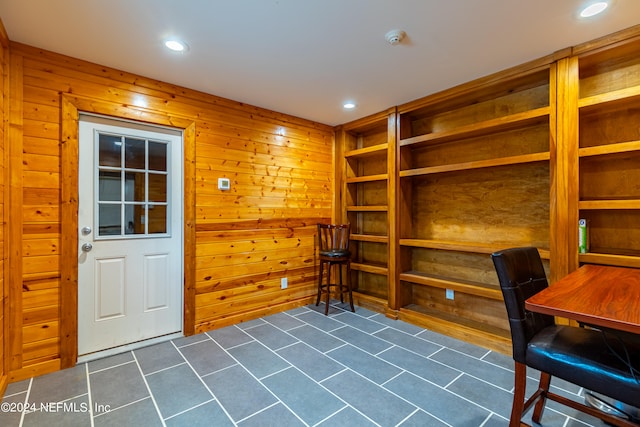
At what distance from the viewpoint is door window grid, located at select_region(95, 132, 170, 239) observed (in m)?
2.50

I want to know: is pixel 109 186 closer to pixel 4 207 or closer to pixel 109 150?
pixel 109 150

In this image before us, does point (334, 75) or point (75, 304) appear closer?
point (75, 304)

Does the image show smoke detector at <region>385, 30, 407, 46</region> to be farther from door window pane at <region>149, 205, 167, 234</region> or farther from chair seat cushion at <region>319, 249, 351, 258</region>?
door window pane at <region>149, 205, 167, 234</region>

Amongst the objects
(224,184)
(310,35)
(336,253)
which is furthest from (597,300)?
(224,184)

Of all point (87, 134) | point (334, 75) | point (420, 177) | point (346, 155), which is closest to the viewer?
point (87, 134)

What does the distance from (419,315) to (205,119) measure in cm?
295

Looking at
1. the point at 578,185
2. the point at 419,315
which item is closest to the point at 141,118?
the point at 419,315

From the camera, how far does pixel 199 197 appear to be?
2.96m

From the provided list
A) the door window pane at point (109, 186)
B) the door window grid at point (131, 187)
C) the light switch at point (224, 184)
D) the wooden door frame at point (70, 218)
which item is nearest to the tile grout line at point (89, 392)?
the wooden door frame at point (70, 218)

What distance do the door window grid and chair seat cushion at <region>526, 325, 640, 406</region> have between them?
289 centimetres

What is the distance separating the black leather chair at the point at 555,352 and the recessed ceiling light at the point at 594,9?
144 cm

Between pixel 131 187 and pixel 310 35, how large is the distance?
194 cm

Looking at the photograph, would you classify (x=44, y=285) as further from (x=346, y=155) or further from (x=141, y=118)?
(x=346, y=155)

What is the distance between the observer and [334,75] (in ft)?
8.63
